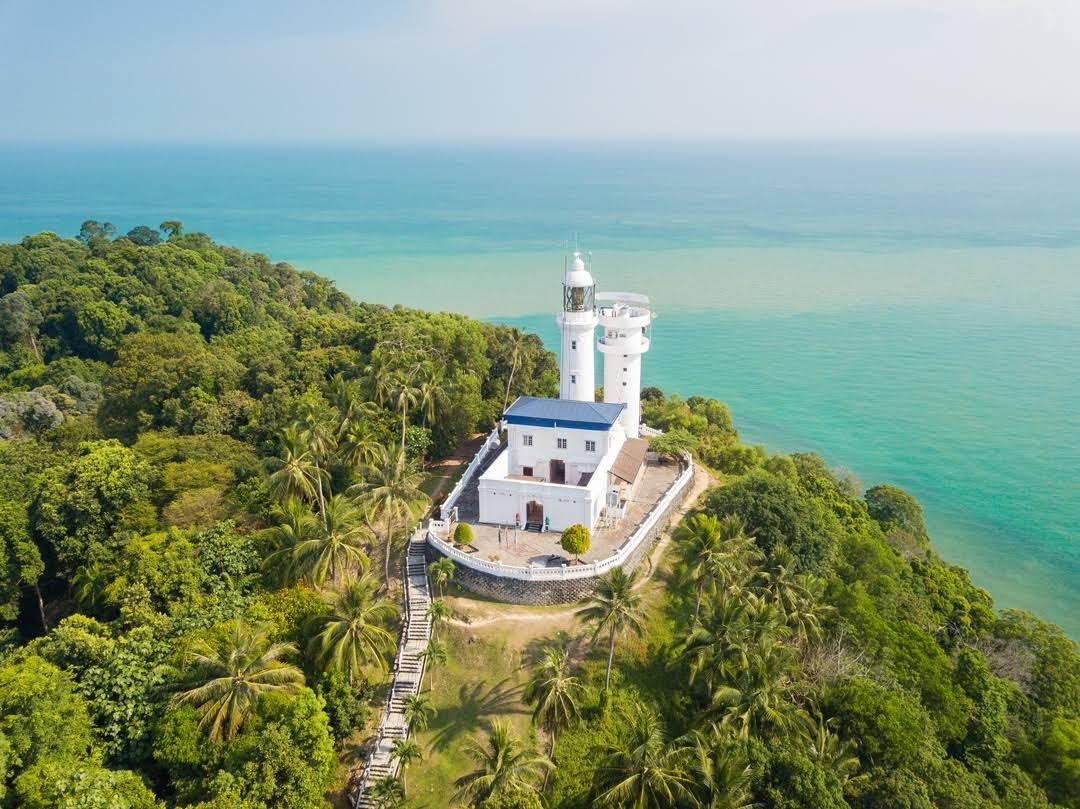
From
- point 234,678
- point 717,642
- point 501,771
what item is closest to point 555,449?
point 717,642

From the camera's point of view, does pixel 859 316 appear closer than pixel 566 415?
No

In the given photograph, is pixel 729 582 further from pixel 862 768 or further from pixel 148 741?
pixel 148 741

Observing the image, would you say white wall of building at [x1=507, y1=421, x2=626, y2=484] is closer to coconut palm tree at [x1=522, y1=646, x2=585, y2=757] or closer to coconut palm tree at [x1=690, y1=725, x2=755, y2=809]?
coconut palm tree at [x1=522, y1=646, x2=585, y2=757]

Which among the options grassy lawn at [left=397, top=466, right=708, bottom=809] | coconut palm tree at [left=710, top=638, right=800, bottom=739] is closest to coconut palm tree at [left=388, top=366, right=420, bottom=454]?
grassy lawn at [left=397, top=466, right=708, bottom=809]

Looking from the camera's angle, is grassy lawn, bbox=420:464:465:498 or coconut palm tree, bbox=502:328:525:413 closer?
grassy lawn, bbox=420:464:465:498

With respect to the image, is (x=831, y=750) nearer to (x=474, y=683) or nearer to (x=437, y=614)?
(x=474, y=683)

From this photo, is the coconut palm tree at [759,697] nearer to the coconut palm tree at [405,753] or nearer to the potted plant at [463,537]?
the coconut palm tree at [405,753]

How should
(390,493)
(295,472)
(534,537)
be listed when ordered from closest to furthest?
(390,493) < (295,472) < (534,537)
